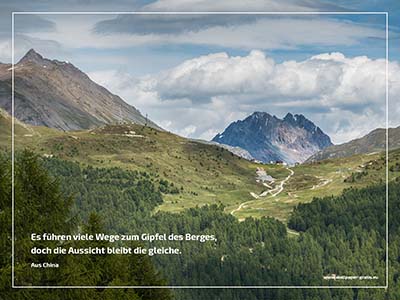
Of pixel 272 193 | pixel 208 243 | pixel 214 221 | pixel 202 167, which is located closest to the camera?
pixel 208 243

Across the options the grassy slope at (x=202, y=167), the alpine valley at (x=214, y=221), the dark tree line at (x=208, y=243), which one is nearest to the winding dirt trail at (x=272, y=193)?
the alpine valley at (x=214, y=221)

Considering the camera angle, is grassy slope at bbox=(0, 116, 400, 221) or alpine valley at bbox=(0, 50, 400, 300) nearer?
alpine valley at bbox=(0, 50, 400, 300)

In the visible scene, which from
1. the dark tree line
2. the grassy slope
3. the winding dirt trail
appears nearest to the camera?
the dark tree line

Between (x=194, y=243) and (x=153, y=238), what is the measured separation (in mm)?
3197

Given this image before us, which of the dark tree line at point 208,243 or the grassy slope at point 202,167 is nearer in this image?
the dark tree line at point 208,243

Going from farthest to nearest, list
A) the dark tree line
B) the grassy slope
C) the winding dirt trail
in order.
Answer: the grassy slope, the winding dirt trail, the dark tree line

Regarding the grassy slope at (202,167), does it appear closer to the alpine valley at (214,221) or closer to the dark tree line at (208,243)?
the alpine valley at (214,221)

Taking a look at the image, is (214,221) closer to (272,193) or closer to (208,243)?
(208,243)

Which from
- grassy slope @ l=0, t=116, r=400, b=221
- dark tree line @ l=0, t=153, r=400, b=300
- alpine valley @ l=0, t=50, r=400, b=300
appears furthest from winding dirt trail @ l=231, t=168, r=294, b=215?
dark tree line @ l=0, t=153, r=400, b=300

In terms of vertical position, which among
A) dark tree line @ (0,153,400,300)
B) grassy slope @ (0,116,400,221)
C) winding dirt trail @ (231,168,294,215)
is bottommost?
dark tree line @ (0,153,400,300)

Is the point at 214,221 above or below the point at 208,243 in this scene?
above

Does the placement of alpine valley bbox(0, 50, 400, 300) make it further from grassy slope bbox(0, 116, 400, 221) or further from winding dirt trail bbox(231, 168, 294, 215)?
grassy slope bbox(0, 116, 400, 221)

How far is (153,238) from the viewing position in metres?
25.3

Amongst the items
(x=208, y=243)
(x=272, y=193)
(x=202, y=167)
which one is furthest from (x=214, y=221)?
(x=202, y=167)
